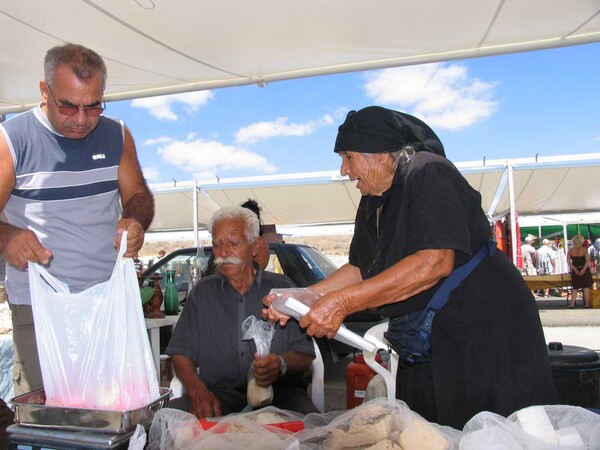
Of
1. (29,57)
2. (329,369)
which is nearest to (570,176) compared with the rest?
(329,369)

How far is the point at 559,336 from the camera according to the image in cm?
788

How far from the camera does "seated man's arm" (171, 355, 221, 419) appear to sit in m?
2.34

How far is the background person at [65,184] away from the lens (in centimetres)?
185

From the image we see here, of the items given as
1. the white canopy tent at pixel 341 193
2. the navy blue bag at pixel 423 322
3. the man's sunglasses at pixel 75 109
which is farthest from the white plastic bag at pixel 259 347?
the white canopy tent at pixel 341 193

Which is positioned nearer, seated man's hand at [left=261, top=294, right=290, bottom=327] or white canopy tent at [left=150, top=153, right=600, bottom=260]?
seated man's hand at [left=261, top=294, right=290, bottom=327]

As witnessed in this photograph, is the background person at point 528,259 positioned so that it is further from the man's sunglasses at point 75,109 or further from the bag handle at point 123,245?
the bag handle at point 123,245

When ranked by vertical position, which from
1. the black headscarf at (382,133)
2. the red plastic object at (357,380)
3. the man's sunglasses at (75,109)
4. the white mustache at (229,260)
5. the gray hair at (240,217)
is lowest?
the red plastic object at (357,380)

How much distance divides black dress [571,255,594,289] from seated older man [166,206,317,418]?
37.0ft

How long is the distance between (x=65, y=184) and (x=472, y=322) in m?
1.56

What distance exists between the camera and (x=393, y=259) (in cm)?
169

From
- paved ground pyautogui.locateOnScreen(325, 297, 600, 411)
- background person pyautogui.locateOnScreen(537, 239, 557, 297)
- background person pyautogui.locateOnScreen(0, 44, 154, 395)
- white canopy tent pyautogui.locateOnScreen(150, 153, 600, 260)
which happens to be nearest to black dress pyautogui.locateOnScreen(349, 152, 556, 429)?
background person pyautogui.locateOnScreen(0, 44, 154, 395)

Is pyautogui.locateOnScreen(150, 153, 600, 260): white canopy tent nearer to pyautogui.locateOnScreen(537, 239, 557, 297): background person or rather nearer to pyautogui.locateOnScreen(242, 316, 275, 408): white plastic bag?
pyautogui.locateOnScreen(537, 239, 557, 297): background person

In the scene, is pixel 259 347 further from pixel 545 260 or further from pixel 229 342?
pixel 545 260

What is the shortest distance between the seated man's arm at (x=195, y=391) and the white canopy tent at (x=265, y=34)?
7.51 feet
